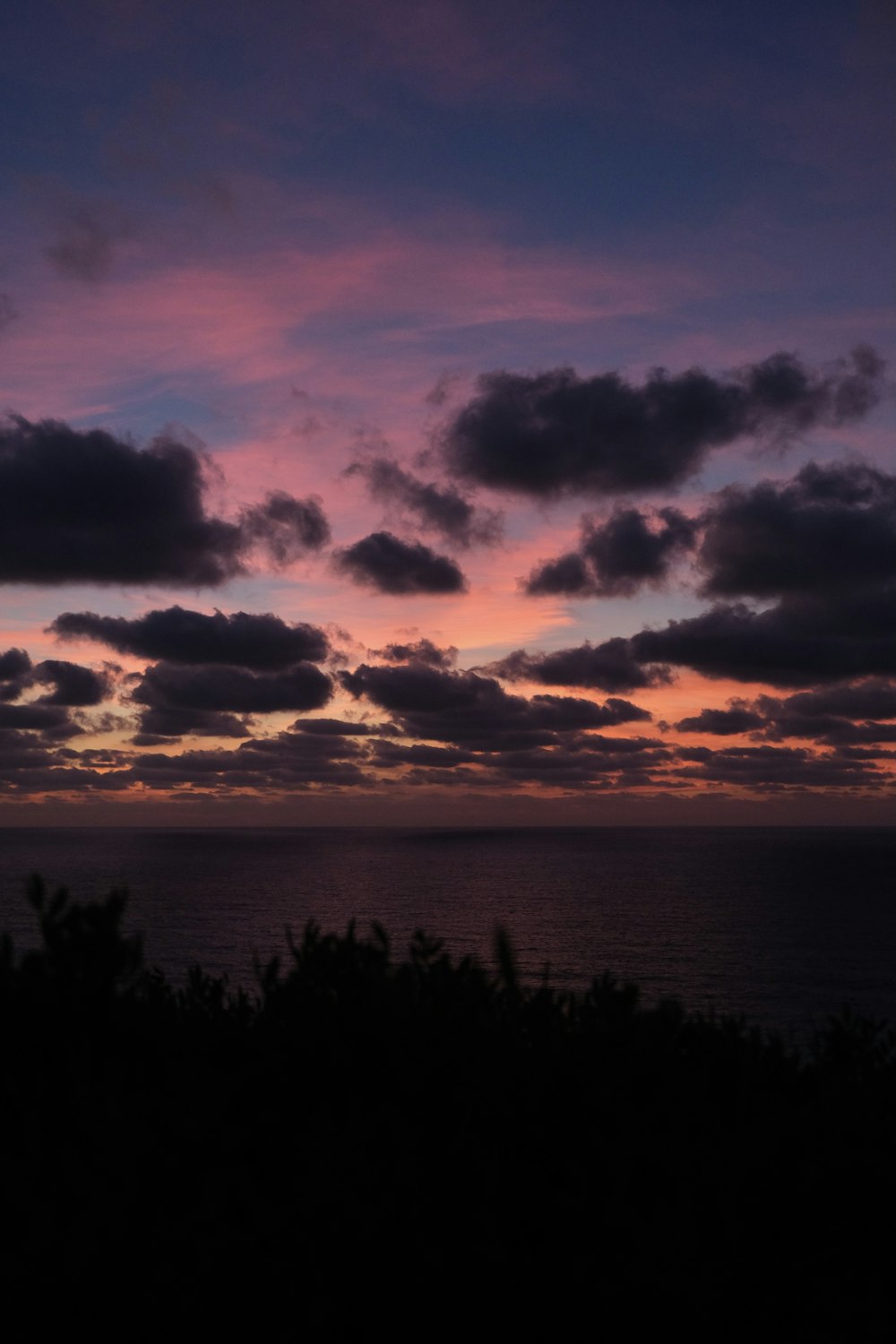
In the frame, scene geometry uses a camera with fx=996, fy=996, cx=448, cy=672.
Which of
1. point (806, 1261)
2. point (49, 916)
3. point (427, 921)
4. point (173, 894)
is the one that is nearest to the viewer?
point (806, 1261)

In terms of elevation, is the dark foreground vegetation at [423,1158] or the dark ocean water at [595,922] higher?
the dark foreground vegetation at [423,1158]

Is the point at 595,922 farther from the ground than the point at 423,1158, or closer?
closer

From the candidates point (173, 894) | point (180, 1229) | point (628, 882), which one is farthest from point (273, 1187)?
point (628, 882)

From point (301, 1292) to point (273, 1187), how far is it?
1.03 meters

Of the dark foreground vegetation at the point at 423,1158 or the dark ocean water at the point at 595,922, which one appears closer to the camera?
the dark foreground vegetation at the point at 423,1158

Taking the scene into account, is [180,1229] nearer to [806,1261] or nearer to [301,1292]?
[301,1292]

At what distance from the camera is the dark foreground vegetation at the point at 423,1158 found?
499 cm

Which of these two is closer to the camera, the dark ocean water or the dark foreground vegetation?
the dark foreground vegetation

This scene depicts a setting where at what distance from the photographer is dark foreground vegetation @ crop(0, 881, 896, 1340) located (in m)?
4.99

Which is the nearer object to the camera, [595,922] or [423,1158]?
[423,1158]

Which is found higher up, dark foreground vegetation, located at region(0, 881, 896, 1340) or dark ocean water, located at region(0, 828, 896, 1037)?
dark foreground vegetation, located at region(0, 881, 896, 1340)

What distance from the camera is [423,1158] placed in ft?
20.7

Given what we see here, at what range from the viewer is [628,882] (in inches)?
6663

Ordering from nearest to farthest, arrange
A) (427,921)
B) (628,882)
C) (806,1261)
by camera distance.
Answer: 1. (806,1261)
2. (427,921)
3. (628,882)
